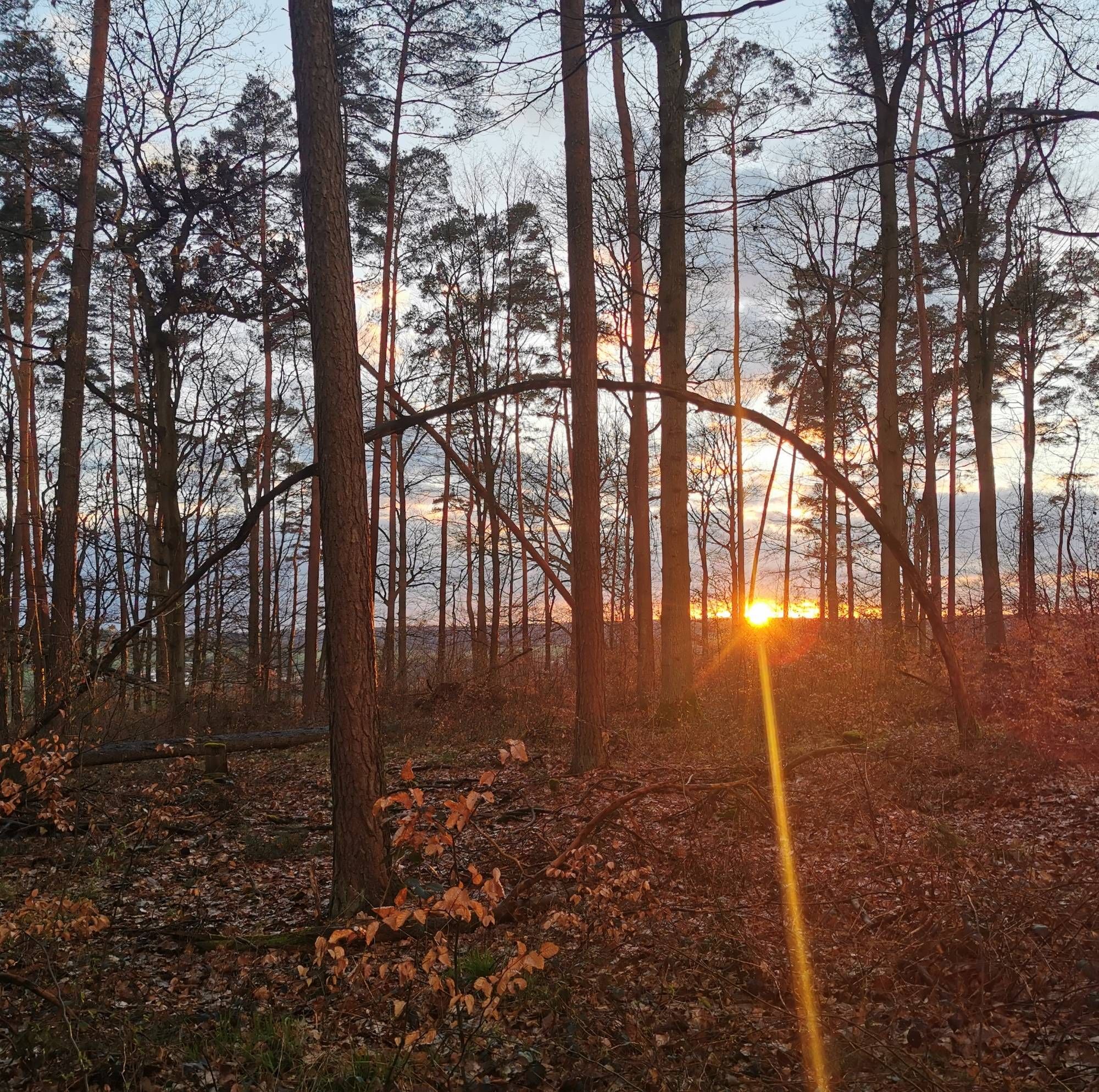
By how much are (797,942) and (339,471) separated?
12.7ft

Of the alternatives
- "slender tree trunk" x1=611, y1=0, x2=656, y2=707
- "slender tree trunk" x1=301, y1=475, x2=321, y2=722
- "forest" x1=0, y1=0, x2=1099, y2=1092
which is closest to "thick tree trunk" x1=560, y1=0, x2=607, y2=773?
"forest" x1=0, y1=0, x2=1099, y2=1092

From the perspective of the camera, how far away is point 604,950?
4.34 metres

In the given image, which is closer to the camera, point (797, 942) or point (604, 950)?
point (797, 942)

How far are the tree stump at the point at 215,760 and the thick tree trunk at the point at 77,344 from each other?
6.92 ft

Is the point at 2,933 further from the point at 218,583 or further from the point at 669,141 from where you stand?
the point at 218,583

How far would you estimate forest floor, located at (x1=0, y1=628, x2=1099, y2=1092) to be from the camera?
3137 mm

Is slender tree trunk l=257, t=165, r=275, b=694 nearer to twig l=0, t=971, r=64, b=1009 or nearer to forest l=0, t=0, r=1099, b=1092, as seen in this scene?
forest l=0, t=0, r=1099, b=1092

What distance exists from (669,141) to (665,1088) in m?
12.1

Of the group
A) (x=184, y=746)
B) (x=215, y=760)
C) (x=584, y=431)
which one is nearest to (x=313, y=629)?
(x=215, y=760)

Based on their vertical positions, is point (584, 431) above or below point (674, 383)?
below

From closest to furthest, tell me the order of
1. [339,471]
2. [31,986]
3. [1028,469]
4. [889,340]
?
[31,986] → [339,471] → [889,340] → [1028,469]

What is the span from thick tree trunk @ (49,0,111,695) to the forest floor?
2.88 m

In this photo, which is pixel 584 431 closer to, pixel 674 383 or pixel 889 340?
pixel 674 383

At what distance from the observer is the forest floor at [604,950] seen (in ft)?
10.3
